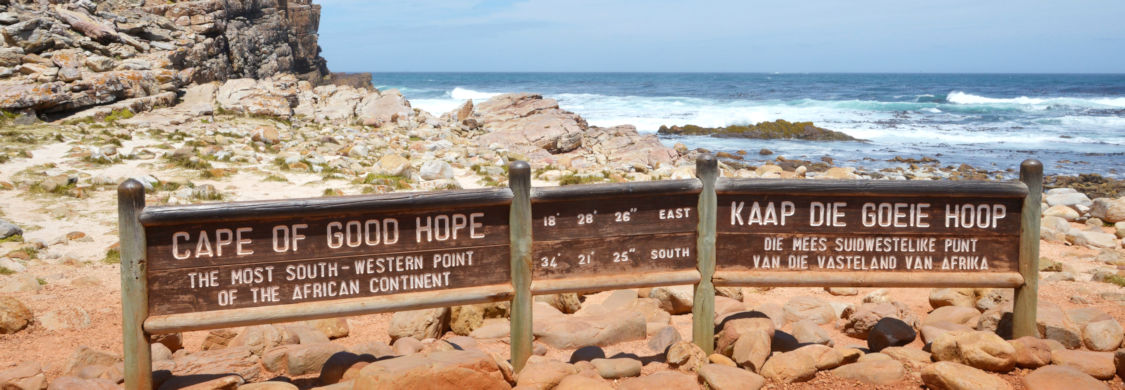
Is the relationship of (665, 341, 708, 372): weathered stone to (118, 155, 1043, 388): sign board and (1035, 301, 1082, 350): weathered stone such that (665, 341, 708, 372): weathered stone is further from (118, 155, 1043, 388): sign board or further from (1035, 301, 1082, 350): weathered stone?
(1035, 301, 1082, 350): weathered stone

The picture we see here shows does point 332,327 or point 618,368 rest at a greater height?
point 618,368

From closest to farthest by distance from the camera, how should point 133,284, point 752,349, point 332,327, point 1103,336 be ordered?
1. point 133,284
2. point 752,349
3. point 1103,336
4. point 332,327

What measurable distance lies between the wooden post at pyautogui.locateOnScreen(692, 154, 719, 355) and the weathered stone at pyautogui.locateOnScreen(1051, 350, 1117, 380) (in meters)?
1.85

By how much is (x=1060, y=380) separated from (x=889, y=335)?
1142mm

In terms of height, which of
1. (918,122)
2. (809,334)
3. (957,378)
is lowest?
(809,334)

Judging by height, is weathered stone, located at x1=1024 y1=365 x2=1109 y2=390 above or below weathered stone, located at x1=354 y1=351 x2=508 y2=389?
below

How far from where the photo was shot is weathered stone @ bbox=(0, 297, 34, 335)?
18.1ft

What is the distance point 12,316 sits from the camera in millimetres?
5578

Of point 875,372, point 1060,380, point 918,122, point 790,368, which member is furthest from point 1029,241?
point 918,122

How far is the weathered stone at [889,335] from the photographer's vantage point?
16.1 feet

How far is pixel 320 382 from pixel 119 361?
4.49 ft

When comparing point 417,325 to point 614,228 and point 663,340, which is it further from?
point 614,228

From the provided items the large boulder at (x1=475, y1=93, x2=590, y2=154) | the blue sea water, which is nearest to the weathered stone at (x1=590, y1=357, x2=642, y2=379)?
the large boulder at (x1=475, y1=93, x2=590, y2=154)

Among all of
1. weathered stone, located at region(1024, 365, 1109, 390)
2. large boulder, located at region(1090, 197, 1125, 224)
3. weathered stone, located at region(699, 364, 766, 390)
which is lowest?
large boulder, located at region(1090, 197, 1125, 224)
